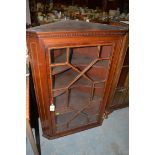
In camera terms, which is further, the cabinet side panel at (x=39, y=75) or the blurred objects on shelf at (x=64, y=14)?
the blurred objects on shelf at (x=64, y=14)

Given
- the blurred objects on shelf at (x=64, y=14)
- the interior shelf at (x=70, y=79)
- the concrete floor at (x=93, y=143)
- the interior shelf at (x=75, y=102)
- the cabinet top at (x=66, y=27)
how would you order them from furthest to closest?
1. the blurred objects on shelf at (x=64, y=14)
2. the concrete floor at (x=93, y=143)
3. the interior shelf at (x=75, y=102)
4. the interior shelf at (x=70, y=79)
5. the cabinet top at (x=66, y=27)

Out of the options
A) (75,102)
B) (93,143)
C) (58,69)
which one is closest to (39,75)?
(58,69)

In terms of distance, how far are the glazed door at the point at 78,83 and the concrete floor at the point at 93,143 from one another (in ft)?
0.37

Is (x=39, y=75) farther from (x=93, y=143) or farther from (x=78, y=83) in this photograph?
(x=93, y=143)

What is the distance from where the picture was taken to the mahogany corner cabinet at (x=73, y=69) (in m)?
0.99

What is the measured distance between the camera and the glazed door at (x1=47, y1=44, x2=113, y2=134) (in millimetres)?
1216

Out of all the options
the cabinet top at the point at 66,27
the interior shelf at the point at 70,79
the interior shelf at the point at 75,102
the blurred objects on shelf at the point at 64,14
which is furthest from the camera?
the blurred objects on shelf at the point at 64,14

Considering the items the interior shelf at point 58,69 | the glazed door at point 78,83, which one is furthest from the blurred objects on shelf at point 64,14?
the interior shelf at point 58,69

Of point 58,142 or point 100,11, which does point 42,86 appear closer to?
point 58,142

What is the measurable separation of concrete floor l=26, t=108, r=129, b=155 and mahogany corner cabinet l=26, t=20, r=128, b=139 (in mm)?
63

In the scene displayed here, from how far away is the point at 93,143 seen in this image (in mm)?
1603

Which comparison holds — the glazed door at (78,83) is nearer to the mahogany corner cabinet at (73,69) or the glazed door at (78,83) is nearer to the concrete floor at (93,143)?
the mahogany corner cabinet at (73,69)

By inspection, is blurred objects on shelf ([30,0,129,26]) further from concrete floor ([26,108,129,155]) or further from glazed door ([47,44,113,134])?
concrete floor ([26,108,129,155])
